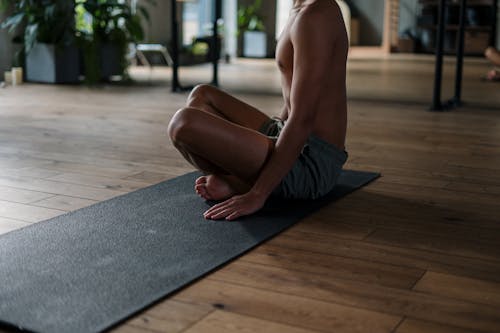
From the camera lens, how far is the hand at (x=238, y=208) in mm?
1927

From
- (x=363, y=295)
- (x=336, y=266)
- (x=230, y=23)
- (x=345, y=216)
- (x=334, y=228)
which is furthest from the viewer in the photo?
(x=230, y=23)

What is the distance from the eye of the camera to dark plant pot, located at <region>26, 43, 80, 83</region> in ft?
18.5

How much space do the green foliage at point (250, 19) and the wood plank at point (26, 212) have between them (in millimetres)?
7781

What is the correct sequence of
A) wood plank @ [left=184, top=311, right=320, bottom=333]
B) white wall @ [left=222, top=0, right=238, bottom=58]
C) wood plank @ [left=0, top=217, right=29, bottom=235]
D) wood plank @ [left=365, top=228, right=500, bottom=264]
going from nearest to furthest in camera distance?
wood plank @ [left=184, top=311, right=320, bottom=333] < wood plank @ [left=365, top=228, right=500, bottom=264] < wood plank @ [left=0, top=217, right=29, bottom=235] < white wall @ [left=222, top=0, right=238, bottom=58]

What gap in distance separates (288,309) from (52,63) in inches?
186

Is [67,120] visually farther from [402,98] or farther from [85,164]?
[402,98]

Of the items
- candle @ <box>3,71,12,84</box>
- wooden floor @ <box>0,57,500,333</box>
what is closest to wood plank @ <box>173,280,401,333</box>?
wooden floor @ <box>0,57,500,333</box>

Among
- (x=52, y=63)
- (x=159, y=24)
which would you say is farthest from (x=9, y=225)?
(x=159, y=24)

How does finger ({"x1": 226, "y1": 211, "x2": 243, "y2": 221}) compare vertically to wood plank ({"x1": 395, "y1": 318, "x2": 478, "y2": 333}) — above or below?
above

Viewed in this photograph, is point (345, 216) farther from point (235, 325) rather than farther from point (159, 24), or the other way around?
point (159, 24)

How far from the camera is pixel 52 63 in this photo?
5645 mm

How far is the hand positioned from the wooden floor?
0.13m

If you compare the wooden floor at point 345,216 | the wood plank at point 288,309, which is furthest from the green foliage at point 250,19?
the wood plank at point 288,309

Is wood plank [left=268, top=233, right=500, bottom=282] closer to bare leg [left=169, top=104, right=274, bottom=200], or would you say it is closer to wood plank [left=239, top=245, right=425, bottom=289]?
wood plank [left=239, top=245, right=425, bottom=289]
